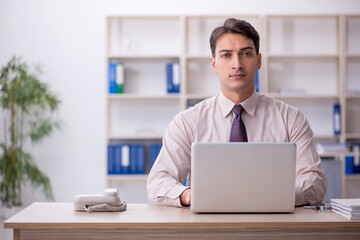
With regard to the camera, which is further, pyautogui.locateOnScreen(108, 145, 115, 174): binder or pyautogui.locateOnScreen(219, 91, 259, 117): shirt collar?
pyautogui.locateOnScreen(108, 145, 115, 174): binder

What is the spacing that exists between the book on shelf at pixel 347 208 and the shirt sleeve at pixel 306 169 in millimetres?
182

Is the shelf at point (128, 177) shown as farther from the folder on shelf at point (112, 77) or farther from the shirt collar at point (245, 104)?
the shirt collar at point (245, 104)

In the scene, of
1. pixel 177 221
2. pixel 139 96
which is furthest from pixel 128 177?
pixel 177 221

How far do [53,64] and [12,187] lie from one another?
4.39 ft

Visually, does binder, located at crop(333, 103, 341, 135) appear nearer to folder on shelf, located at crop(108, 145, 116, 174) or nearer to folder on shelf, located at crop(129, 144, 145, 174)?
folder on shelf, located at crop(129, 144, 145, 174)

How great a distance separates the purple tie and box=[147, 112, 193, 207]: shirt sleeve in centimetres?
21

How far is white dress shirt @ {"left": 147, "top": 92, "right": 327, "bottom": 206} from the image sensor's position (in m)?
2.25

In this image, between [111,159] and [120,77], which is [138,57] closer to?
[120,77]

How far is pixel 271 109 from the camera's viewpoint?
2408mm

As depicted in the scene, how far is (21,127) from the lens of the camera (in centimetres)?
498

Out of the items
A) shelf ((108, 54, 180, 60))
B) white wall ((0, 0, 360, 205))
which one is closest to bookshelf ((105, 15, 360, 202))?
shelf ((108, 54, 180, 60))

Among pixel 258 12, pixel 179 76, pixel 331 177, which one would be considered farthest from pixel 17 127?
pixel 331 177

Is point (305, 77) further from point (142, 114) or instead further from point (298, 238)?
point (298, 238)

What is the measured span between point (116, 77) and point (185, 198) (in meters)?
3.14
